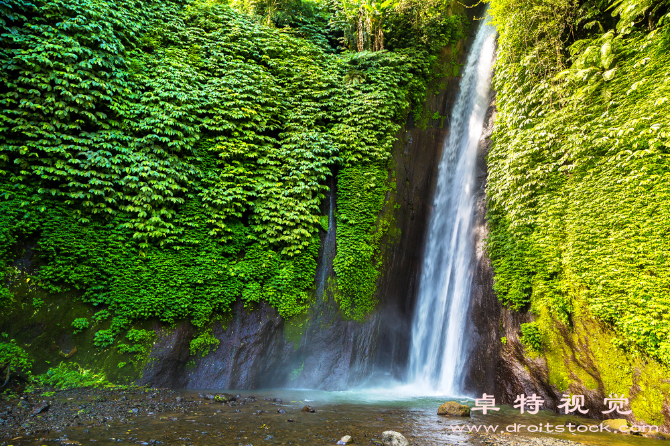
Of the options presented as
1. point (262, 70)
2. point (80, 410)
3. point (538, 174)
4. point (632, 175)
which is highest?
point (262, 70)

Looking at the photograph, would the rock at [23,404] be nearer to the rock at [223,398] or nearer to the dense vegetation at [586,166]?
the rock at [223,398]

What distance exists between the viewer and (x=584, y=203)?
291 inches

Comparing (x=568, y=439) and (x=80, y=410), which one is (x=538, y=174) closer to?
(x=568, y=439)

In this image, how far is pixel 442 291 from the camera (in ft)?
36.5

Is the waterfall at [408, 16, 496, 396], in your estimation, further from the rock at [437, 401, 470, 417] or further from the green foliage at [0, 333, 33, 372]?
the green foliage at [0, 333, 33, 372]

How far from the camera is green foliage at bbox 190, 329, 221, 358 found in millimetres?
8484

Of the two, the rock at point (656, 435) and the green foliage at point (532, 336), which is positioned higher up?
the green foliage at point (532, 336)

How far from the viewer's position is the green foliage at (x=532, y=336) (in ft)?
26.1

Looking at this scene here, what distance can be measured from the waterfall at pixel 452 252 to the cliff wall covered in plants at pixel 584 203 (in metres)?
1.39

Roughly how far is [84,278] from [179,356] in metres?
2.89

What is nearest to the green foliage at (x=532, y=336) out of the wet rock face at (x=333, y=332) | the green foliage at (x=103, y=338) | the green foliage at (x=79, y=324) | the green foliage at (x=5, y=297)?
the wet rock face at (x=333, y=332)

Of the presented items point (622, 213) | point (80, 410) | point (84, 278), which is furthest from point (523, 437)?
point (84, 278)

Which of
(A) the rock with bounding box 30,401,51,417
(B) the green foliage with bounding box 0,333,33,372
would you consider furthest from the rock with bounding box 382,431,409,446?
(B) the green foliage with bounding box 0,333,33,372

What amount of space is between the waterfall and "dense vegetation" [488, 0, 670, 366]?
4.89ft
